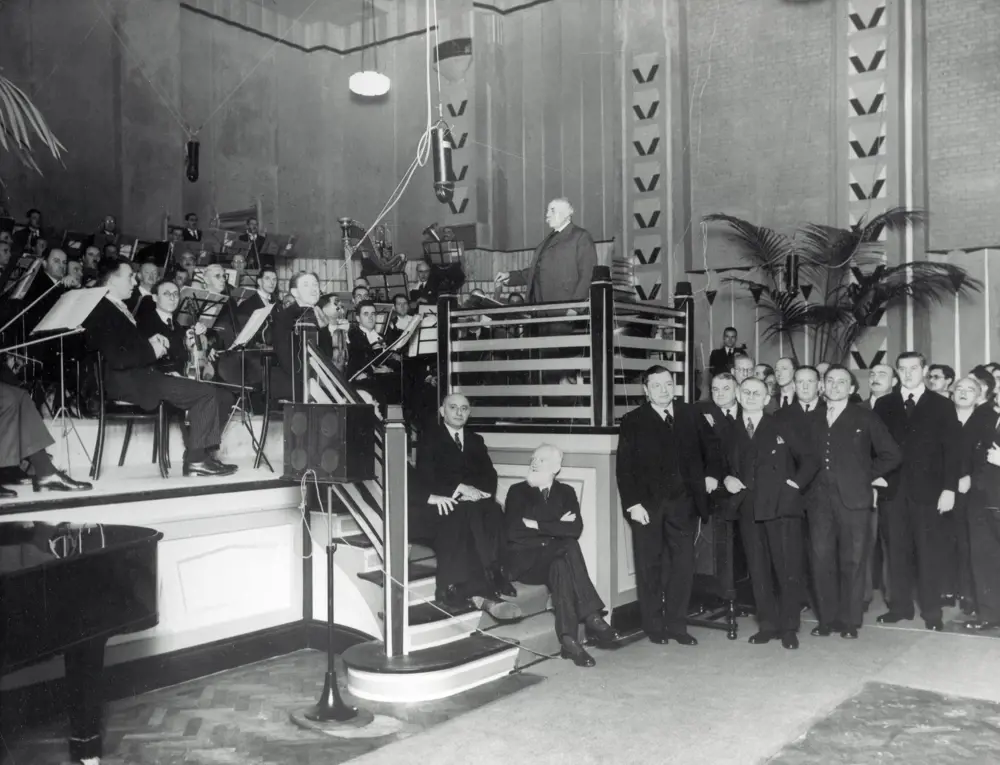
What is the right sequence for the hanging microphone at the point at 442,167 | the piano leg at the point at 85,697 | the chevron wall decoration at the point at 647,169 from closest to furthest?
the piano leg at the point at 85,697
the hanging microphone at the point at 442,167
the chevron wall decoration at the point at 647,169

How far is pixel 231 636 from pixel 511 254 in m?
9.15

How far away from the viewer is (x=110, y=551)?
3.19 m

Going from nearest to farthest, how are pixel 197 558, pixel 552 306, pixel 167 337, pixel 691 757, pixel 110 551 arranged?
pixel 110 551 → pixel 691 757 → pixel 197 558 → pixel 167 337 → pixel 552 306

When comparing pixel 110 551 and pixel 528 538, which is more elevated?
pixel 110 551

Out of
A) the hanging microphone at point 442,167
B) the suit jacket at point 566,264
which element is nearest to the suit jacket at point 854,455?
the suit jacket at point 566,264

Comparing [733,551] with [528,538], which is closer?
[528,538]

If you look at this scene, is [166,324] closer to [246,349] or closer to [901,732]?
[246,349]

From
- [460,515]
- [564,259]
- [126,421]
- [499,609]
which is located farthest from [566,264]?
[126,421]

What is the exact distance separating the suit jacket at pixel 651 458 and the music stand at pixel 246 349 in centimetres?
238

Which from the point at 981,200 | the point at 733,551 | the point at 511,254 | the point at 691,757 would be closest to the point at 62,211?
the point at 511,254

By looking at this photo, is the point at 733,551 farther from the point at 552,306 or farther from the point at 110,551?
the point at 110,551

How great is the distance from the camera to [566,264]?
6.35 metres

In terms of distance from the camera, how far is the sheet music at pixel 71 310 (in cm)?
465

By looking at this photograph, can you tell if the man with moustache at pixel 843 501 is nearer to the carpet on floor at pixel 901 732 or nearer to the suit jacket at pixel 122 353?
the carpet on floor at pixel 901 732
